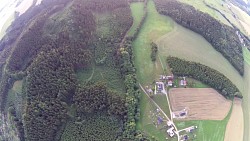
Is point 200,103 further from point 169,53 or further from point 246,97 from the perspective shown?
point 169,53

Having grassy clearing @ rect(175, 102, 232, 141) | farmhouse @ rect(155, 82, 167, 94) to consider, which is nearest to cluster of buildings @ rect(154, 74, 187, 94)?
farmhouse @ rect(155, 82, 167, 94)

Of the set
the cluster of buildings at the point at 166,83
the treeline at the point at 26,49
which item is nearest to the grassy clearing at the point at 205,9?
the cluster of buildings at the point at 166,83

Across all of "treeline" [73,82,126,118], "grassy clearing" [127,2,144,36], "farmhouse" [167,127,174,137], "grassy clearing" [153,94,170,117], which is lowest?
"farmhouse" [167,127,174,137]

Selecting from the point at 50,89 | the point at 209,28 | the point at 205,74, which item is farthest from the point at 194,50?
the point at 50,89

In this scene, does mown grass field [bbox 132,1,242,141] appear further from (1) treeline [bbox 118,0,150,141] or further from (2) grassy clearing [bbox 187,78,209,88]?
(1) treeline [bbox 118,0,150,141]

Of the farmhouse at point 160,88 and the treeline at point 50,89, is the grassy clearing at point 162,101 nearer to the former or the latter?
the farmhouse at point 160,88

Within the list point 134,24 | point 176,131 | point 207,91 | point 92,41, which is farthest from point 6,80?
point 207,91
